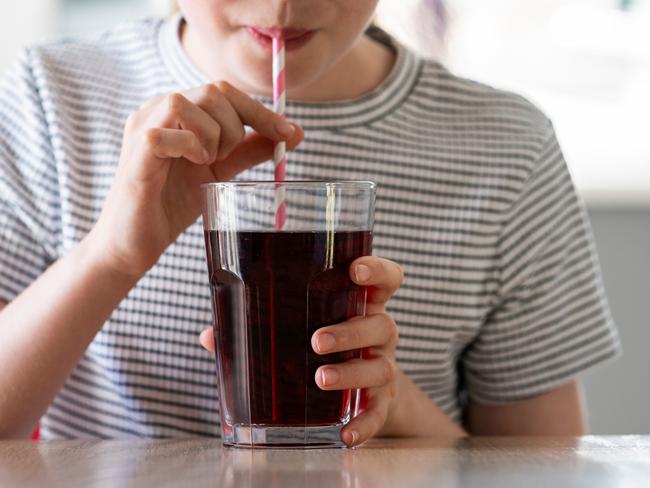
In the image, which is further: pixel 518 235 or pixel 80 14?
pixel 80 14

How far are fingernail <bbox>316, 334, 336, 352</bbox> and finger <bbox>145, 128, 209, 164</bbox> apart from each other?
0.21m

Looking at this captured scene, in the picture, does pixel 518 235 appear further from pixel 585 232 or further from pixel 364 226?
pixel 364 226

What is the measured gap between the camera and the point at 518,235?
1.32 meters

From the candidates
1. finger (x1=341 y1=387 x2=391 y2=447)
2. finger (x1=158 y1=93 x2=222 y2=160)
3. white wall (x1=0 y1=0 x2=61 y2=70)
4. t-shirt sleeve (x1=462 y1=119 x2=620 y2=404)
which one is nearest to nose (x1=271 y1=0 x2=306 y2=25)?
finger (x1=158 y1=93 x2=222 y2=160)

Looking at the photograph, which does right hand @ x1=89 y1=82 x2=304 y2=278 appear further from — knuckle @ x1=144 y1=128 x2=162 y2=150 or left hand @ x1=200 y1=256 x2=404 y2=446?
left hand @ x1=200 y1=256 x2=404 y2=446

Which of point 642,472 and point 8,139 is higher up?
point 8,139

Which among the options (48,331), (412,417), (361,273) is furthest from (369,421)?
(48,331)

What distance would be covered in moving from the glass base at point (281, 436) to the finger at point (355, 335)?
65 millimetres

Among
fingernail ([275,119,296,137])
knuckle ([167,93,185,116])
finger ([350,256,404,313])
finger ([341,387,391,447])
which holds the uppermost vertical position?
knuckle ([167,93,185,116])

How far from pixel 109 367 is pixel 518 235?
22.0 inches

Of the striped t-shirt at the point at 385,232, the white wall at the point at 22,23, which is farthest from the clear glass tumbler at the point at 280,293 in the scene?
the white wall at the point at 22,23

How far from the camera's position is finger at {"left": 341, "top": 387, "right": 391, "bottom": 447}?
2.61 feet

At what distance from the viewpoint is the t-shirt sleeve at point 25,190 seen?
1218 mm

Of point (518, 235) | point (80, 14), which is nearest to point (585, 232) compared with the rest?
point (518, 235)
